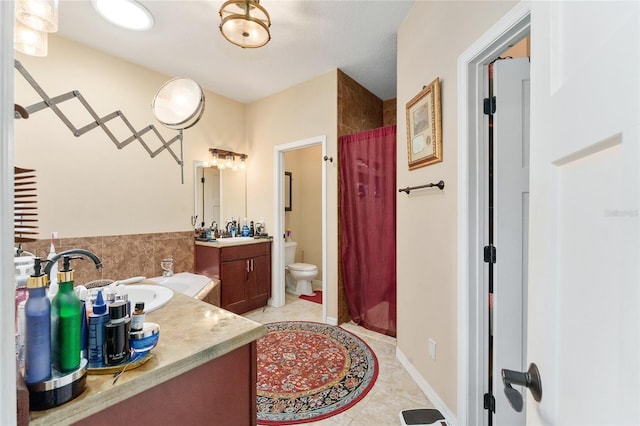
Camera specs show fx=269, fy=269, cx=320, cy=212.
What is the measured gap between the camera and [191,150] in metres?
3.31

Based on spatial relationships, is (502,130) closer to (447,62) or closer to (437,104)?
(437,104)

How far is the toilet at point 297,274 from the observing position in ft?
13.1

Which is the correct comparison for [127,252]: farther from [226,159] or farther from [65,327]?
[65,327]

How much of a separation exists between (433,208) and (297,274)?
2614 mm

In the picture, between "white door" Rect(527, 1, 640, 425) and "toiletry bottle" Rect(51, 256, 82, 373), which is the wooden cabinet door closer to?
"toiletry bottle" Rect(51, 256, 82, 373)

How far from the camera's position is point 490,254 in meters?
1.45

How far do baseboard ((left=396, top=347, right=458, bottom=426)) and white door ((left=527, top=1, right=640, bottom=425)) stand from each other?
1.35 meters

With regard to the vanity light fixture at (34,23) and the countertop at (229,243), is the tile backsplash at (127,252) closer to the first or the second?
the countertop at (229,243)

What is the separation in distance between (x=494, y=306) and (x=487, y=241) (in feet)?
1.12

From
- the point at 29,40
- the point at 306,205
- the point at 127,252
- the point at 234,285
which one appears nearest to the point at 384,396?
the point at 234,285

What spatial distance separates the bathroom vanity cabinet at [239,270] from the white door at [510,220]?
102 inches

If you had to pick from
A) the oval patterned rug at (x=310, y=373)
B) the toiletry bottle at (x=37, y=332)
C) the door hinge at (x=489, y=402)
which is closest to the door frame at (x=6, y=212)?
the toiletry bottle at (x=37, y=332)

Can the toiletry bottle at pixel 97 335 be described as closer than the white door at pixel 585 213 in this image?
No

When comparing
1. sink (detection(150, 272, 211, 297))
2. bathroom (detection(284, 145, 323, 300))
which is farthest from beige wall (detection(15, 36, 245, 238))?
bathroom (detection(284, 145, 323, 300))
